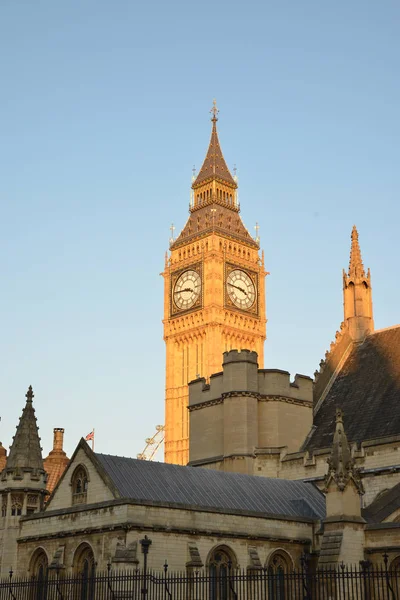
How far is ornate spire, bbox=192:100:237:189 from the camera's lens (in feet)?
405

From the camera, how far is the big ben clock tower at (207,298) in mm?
110750

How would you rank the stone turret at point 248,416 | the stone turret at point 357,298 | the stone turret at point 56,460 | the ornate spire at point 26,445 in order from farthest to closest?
the stone turret at point 56,460 → the stone turret at point 357,298 → the stone turret at point 248,416 → the ornate spire at point 26,445

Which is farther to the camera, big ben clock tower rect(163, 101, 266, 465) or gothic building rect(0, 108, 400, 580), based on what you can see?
big ben clock tower rect(163, 101, 266, 465)

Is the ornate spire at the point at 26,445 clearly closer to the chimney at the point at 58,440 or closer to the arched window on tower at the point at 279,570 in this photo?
the arched window on tower at the point at 279,570

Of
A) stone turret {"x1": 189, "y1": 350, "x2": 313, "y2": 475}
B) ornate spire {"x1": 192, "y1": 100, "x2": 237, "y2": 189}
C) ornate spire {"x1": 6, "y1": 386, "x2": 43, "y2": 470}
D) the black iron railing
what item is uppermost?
ornate spire {"x1": 192, "y1": 100, "x2": 237, "y2": 189}

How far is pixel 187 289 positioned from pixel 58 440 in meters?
46.3

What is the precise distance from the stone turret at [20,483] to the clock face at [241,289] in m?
71.0

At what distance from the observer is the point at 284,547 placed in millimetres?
38062

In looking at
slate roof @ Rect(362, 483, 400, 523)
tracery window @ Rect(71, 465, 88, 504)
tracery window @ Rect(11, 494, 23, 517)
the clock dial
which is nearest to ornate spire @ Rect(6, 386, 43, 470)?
tracery window @ Rect(11, 494, 23, 517)

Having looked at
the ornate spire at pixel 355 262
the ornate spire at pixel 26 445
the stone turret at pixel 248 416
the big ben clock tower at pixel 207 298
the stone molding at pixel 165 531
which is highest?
the big ben clock tower at pixel 207 298

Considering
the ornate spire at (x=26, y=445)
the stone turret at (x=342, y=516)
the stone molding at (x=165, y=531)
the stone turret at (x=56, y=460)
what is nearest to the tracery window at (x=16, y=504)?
the ornate spire at (x=26, y=445)

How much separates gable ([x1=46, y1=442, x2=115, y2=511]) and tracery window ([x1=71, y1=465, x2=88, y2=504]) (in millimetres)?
142

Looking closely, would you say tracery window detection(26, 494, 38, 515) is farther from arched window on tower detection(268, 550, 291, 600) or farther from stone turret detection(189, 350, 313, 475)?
arched window on tower detection(268, 550, 291, 600)

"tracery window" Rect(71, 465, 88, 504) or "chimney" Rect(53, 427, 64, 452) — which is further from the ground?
"chimney" Rect(53, 427, 64, 452)
